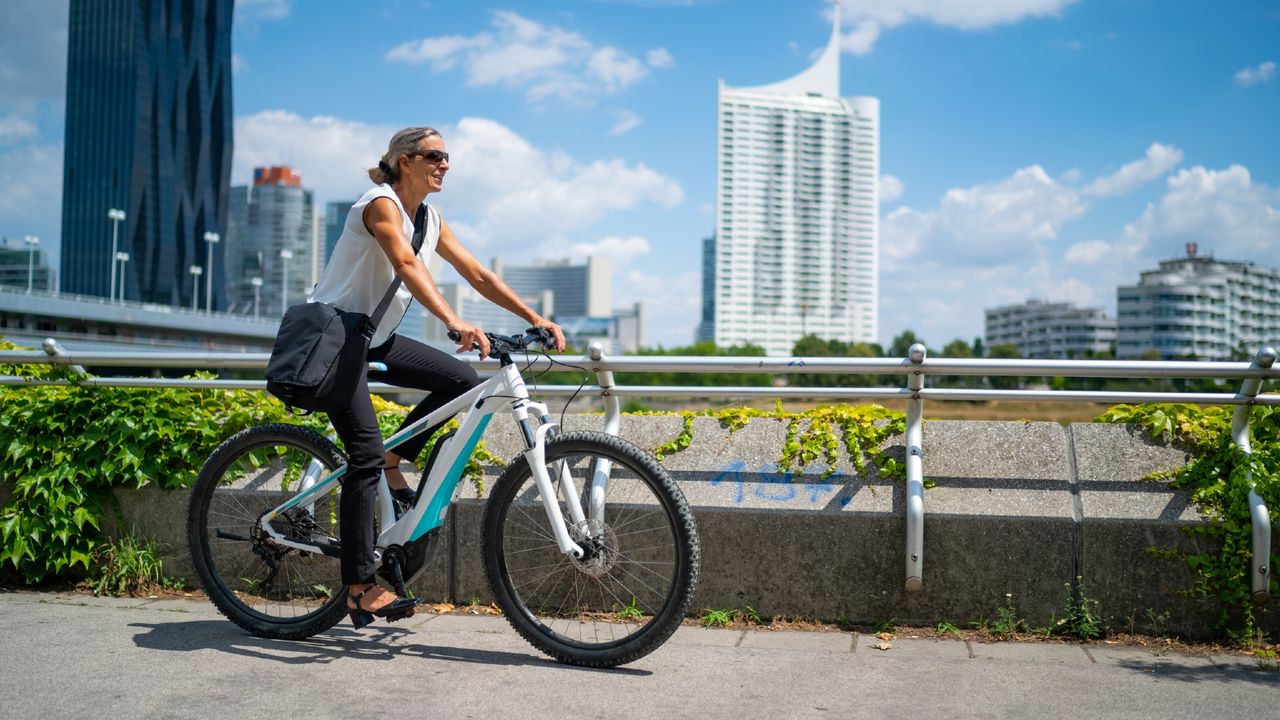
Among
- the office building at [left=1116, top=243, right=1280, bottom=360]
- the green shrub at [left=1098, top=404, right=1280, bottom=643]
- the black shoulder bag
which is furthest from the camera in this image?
the office building at [left=1116, top=243, right=1280, bottom=360]

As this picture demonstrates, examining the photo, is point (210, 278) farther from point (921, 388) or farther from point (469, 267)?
point (921, 388)

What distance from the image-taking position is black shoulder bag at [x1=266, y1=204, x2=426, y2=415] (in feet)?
13.4

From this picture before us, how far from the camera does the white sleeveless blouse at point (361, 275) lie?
4184mm

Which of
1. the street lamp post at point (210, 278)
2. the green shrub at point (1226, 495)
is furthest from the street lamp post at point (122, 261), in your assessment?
the green shrub at point (1226, 495)

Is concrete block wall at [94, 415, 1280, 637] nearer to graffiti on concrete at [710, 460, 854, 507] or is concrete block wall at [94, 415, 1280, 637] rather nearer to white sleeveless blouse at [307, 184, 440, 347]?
graffiti on concrete at [710, 460, 854, 507]

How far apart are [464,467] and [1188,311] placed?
188m

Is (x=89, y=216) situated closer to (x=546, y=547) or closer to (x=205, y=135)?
(x=205, y=135)

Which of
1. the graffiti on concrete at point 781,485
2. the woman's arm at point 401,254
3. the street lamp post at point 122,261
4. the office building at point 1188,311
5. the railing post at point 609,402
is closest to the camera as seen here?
the woman's arm at point 401,254

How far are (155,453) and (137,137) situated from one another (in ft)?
441

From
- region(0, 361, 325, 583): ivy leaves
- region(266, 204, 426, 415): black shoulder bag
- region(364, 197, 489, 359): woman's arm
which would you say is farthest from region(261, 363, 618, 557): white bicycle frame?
region(0, 361, 325, 583): ivy leaves

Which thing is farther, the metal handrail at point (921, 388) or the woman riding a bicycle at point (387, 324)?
the metal handrail at point (921, 388)

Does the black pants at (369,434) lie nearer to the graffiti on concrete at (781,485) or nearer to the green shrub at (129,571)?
the graffiti on concrete at (781,485)

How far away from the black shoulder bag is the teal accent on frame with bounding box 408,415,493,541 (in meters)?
0.48

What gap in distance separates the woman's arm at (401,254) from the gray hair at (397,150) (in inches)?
8.1
